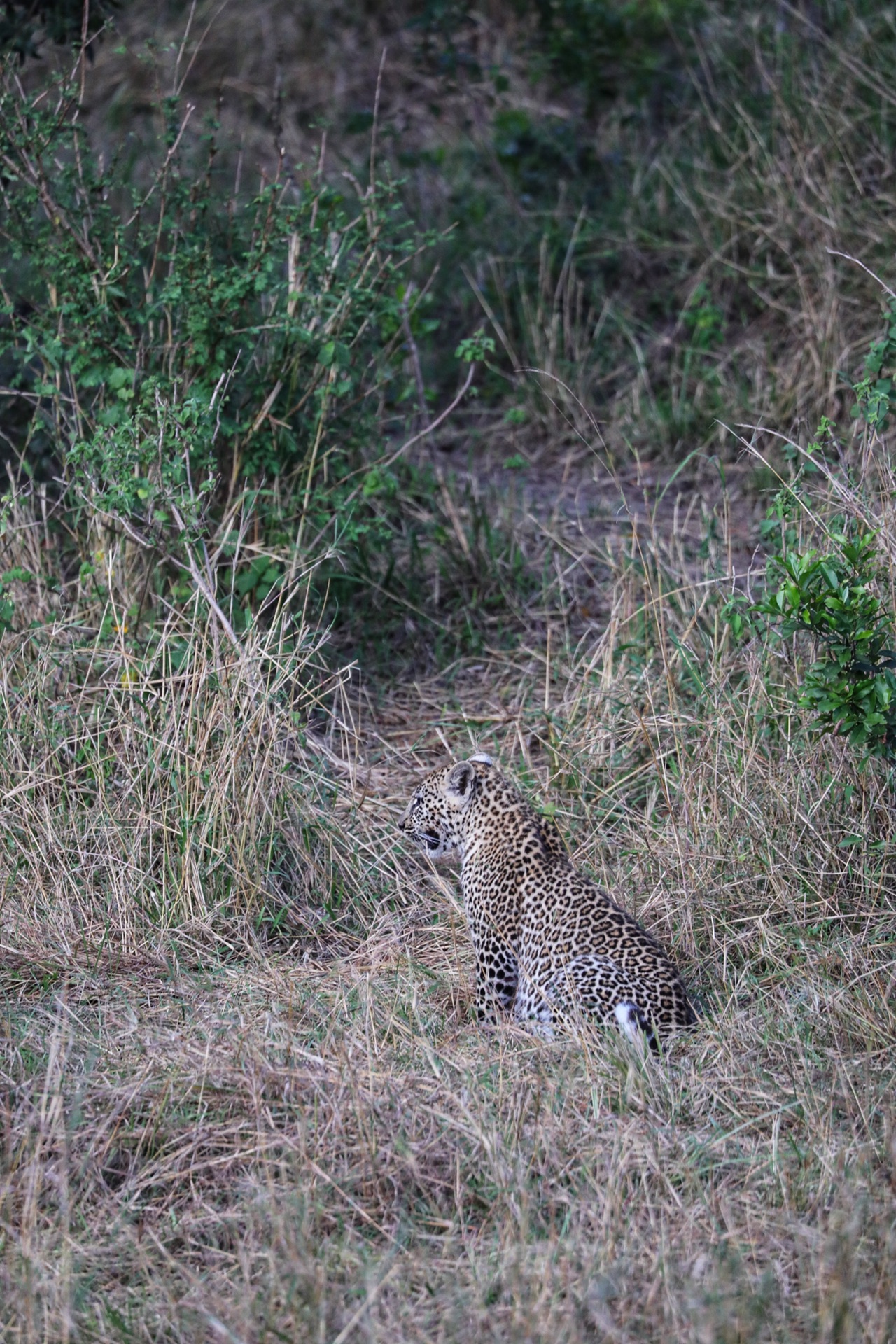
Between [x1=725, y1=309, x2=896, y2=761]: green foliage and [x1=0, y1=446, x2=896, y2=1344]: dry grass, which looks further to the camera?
[x1=725, y1=309, x2=896, y2=761]: green foliage

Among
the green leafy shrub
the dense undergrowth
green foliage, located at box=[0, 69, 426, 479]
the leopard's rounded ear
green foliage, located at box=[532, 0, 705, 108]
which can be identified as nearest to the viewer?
the dense undergrowth

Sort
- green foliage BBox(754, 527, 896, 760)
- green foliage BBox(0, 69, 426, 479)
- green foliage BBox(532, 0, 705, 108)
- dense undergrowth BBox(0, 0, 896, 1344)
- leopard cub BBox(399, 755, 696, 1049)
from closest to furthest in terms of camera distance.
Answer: dense undergrowth BBox(0, 0, 896, 1344) → leopard cub BBox(399, 755, 696, 1049) → green foliage BBox(754, 527, 896, 760) → green foliage BBox(0, 69, 426, 479) → green foliage BBox(532, 0, 705, 108)

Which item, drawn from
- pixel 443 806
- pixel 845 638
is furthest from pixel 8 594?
pixel 845 638

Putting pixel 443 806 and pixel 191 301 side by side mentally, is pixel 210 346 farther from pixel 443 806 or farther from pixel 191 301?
pixel 443 806

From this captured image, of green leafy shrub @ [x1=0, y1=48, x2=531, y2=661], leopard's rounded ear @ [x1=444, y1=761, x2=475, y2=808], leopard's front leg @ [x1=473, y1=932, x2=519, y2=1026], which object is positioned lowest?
leopard's front leg @ [x1=473, y1=932, x2=519, y2=1026]

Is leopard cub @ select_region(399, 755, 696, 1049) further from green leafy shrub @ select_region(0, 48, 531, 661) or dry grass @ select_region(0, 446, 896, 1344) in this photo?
green leafy shrub @ select_region(0, 48, 531, 661)

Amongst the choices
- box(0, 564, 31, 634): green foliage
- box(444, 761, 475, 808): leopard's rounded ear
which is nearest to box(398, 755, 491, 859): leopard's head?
box(444, 761, 475, 808): leopard's rounded ear

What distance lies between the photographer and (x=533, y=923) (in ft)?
16.6

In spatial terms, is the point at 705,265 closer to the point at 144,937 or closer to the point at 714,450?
the point at 714,450

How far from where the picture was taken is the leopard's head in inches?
219

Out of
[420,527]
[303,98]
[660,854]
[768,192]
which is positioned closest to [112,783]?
[660,854]

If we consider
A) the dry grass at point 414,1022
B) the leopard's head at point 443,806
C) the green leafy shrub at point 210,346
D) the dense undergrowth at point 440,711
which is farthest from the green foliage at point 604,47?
the leopard's head at point 443,806

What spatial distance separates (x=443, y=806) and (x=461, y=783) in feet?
0.50

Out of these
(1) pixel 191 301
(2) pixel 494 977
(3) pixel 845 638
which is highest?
(3) pixel 845 638
